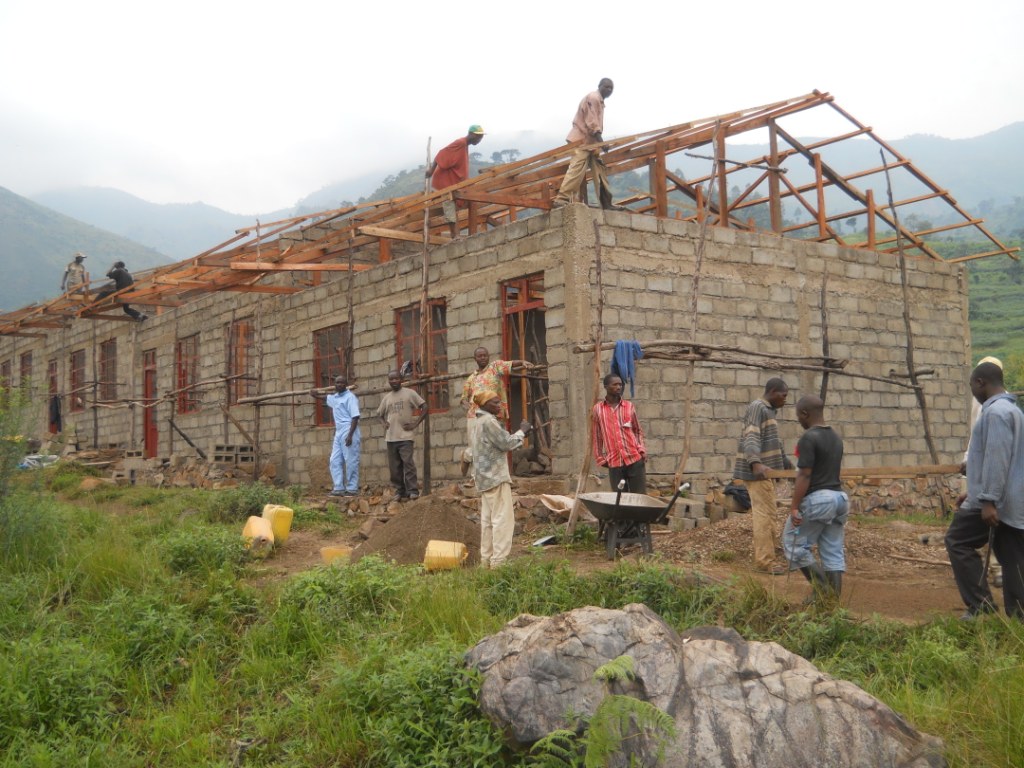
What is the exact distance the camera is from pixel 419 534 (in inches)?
334

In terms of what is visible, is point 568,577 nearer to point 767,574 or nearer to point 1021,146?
point 767,574

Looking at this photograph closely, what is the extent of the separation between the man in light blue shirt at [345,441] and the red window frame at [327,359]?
1.20m

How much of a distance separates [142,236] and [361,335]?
540ft

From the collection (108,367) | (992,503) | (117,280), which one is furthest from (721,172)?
(108,367)

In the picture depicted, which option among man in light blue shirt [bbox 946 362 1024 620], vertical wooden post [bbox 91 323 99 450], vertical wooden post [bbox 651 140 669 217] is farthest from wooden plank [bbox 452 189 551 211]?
vertical wooden post [bbox 91 323 99 450]

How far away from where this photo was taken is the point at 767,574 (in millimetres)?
7418

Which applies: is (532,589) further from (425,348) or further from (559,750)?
(425,348)

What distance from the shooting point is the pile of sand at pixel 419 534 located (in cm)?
831

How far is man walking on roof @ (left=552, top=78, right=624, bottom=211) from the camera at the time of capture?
1076 centimetres

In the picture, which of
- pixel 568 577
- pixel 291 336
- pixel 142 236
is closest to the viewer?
pixel 568 577

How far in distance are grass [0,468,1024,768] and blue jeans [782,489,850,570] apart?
0.36m

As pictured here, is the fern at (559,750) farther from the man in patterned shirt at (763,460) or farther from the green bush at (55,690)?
the man in patterned shirt at (763,460)

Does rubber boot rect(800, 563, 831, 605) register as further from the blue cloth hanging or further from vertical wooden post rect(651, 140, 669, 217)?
vertical wooden post rect(651, 140, 669, 217)

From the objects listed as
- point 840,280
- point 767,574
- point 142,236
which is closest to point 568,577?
point 767,574
